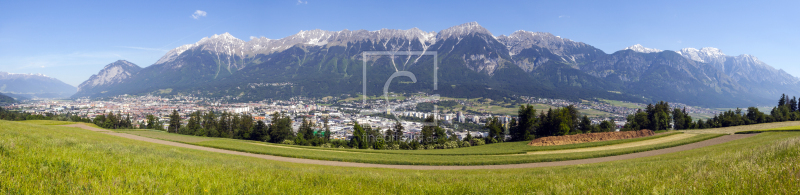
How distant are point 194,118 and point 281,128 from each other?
26.1 meters

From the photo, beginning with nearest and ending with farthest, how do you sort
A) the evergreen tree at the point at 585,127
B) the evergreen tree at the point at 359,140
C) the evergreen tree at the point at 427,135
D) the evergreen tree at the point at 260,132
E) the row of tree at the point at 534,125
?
the row of tree at the point at 534,125
the evergreen tree at the point at 359,140
the evergreen tree at the point at 427,135
the evergreen tree at the point at 585,127
the evergreen tree at the point at 260,132

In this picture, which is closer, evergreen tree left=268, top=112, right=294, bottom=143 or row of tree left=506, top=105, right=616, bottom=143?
row of tree left=506, top=105, right=616, bottom=143

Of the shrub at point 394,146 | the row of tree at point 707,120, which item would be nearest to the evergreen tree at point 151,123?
the shrub at point 394,146

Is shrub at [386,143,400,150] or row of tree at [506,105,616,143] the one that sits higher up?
row of tree at [506,105,616,143]

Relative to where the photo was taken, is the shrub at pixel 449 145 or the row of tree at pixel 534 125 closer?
the shrub at pixel 449 145

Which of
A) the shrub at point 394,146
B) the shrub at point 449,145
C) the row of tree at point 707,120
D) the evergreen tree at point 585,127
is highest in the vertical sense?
the row of tree at point 707,120

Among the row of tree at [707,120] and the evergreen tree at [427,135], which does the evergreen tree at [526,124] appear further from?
the row of tree at [707,120]

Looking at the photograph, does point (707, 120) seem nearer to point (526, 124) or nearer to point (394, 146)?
point (526, 124)

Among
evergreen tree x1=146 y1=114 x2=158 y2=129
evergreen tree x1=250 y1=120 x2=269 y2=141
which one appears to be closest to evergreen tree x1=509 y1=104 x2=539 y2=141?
evergreen tree x1=250 y1=120 x2=269 y2=141

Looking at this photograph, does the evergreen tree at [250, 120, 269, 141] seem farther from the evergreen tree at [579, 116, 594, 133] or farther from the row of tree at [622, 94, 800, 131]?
the row of tree at [622, 94, 800, 131]

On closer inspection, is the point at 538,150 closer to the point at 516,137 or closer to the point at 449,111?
the point at 516,137

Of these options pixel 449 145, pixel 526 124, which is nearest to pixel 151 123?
pixel 449 145

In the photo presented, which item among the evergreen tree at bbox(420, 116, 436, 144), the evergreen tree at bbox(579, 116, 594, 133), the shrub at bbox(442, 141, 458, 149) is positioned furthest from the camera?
the evergreen tree at bbox(579, 116, 594, 133)

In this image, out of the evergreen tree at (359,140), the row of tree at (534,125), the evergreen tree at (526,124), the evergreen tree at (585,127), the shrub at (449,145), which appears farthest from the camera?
the evergreen tree at (585,127)
